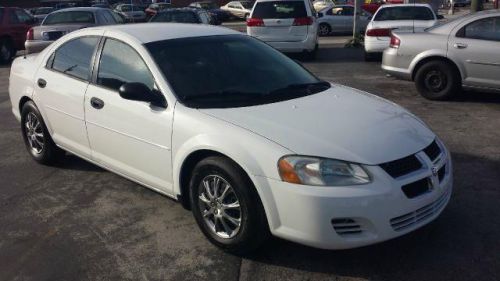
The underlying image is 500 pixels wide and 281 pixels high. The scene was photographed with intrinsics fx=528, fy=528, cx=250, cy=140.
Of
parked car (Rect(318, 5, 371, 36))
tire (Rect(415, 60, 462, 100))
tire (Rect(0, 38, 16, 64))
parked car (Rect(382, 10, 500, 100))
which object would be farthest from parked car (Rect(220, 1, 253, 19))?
tire (Rect(415, 60, 462, 100))

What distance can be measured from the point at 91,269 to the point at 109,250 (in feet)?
A: 0.93

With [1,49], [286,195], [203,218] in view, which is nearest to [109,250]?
[203,218]

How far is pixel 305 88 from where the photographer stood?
4.38 metres

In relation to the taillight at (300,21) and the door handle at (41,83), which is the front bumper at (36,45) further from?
the door handle at (41,83)

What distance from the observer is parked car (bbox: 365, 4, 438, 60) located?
12.3m

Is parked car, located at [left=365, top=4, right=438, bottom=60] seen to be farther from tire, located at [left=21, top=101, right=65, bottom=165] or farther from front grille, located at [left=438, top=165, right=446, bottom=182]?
front grille, located at [left=438, top=165, right=446, bottom=182]

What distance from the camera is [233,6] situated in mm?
38906

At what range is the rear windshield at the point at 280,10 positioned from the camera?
13039 millimetres

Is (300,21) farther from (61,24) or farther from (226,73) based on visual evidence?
(226,73)

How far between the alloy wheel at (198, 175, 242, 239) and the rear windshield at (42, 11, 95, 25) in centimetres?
1089

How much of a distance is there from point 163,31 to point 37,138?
207cm

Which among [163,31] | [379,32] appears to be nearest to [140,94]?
[163,31]

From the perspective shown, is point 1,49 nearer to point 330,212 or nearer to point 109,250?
point 109,250

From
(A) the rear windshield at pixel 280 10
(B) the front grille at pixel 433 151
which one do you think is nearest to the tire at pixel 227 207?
(B) the front grille at pixel 433 151
